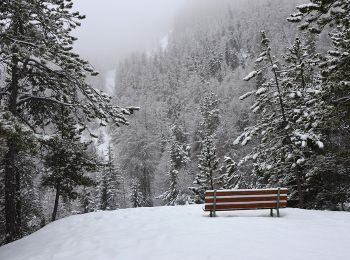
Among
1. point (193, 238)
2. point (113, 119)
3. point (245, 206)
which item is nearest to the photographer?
point (193, 238)

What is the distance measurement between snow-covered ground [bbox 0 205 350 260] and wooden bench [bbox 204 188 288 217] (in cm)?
50

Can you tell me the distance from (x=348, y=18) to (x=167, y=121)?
98814 mm

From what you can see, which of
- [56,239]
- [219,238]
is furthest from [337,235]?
[56,239]

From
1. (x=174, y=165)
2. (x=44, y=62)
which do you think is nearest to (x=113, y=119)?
(x=44, y=62)

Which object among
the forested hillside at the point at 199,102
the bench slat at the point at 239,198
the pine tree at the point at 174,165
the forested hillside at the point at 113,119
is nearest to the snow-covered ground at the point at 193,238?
the bench slat at the point at 239,198

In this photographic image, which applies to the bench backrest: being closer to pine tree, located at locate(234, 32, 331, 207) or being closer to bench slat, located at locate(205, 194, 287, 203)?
bench slat, located at locate(205, 194, 287, 203)

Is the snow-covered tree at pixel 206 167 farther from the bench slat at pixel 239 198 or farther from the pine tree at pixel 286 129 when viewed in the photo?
the bench slat at pixel 239 198

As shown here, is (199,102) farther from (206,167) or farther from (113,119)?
(113,119)

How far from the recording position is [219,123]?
7094 cm

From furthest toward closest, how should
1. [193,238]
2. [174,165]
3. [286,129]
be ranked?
1. [174,165]
2. [286,129]
3. [193,238]

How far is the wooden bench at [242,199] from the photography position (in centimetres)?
1170

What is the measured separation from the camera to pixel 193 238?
8789 mm

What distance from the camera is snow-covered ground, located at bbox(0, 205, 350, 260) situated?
7.46 meters

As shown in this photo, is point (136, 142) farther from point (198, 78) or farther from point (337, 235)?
point (198, 78)
